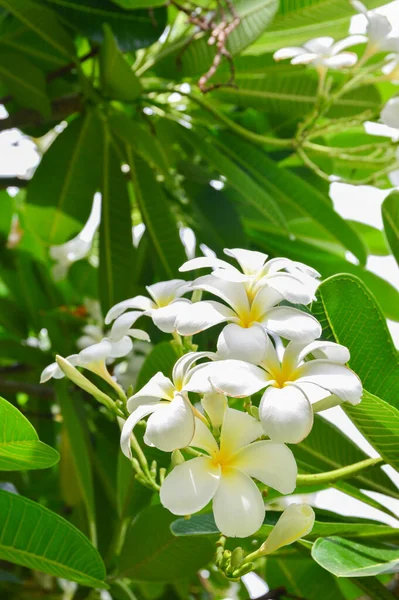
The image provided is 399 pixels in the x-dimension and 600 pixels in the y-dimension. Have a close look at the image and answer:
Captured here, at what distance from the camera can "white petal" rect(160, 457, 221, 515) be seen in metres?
0.51

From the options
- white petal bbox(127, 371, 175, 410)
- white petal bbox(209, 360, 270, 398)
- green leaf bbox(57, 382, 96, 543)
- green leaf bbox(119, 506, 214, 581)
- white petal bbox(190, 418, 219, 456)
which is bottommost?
green leaf bbox(57, 382, 96, 543)

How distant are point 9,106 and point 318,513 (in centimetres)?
109

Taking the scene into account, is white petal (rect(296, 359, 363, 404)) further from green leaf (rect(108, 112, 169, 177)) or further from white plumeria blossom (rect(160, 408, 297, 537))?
green leaf (rect(108, 112, 169, 177))

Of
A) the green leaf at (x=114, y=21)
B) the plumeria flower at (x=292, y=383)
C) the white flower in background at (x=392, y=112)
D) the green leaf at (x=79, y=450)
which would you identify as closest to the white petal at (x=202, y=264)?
the plumeria flower at (x=292, y=383)

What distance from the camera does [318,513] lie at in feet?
2.70

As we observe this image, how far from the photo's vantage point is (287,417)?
1.55 ft

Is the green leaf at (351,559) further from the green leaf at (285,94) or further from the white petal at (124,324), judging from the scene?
the green leaf at (285,94)

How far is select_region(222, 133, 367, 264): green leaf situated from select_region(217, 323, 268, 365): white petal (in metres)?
0.80

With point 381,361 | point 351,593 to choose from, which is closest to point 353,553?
point 381,361

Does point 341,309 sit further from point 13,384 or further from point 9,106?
point 9,106

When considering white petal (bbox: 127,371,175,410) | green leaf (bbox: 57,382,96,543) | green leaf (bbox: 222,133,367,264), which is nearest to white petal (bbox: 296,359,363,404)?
white petal (bbox: 127,371,175,410)

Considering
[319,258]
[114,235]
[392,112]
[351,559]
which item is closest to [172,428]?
[351,559]

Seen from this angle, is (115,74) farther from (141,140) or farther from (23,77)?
(23,77)

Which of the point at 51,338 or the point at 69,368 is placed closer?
the point at 69,368
